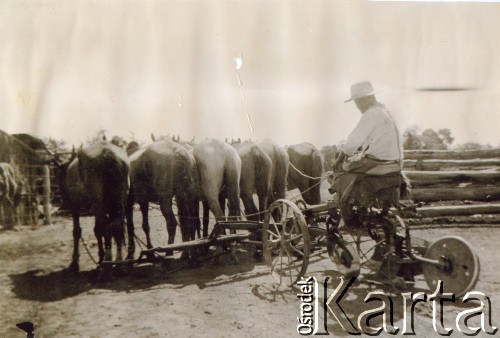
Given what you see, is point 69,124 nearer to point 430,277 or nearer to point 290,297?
point 290,297

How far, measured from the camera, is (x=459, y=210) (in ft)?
15.0

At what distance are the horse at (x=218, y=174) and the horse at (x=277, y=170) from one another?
0.34 metres

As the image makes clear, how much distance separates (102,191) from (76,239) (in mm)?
410

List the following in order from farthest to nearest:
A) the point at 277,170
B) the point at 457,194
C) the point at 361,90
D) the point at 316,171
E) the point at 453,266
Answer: the point at 457,194
the point at 316,171
the point at 277,170
the point at 361,90
the point at 453,266

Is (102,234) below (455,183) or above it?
below

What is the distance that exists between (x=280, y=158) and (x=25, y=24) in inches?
91.7

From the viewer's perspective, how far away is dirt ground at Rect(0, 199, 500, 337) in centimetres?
250

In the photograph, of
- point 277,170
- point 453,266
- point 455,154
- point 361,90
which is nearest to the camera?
point 453,266

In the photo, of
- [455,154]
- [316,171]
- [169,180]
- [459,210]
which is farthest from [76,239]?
[459,210]

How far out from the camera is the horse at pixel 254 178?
3.70 meters

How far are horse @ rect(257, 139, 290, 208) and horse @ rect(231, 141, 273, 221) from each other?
0.07 meters

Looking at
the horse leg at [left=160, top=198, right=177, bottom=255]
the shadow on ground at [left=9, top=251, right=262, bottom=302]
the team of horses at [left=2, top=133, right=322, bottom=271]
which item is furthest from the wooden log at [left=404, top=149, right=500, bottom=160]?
the horse leg at [left=160, top=198, right=177, bottom=255]

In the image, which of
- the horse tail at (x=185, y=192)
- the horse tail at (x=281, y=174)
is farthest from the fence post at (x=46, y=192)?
the horse tail at (x=281, y=174)

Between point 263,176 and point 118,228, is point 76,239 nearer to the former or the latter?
point 118,228
